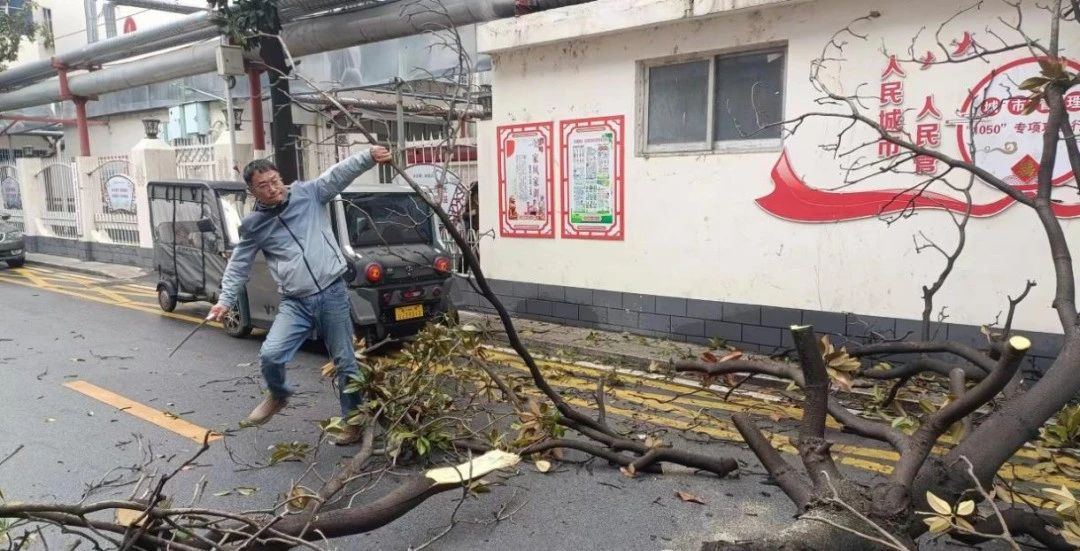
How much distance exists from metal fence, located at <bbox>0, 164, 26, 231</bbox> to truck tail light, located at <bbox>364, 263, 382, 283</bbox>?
1520cm

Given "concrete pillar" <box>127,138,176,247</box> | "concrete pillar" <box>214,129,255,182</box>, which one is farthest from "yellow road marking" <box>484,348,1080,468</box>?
"concrete pillar" <box>127,138,176,247</box>

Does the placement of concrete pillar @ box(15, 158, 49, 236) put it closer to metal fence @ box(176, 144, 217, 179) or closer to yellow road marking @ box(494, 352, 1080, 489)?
metal fence @ box(176, 144, 217, 179)

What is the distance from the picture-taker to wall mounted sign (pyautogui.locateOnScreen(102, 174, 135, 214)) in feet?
45.0

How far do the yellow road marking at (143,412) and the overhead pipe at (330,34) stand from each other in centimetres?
337

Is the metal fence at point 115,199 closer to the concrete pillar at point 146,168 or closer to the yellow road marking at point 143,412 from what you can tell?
the concrete pillar at point 146,168

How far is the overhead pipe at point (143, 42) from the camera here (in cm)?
968

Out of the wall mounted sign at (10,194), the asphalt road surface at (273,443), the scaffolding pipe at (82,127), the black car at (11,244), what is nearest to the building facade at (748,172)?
→ the asphalt road surface at (273,443)

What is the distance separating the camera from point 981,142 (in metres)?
5.49

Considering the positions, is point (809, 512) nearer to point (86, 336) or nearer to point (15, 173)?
point (86, 336)

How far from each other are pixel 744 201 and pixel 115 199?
515 inches

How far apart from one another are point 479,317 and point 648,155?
2.91 m

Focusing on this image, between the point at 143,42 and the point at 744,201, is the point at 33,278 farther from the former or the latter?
the point at 744,201

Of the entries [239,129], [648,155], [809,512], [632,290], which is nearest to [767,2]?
[648,155]

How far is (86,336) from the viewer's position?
7.94 metres
